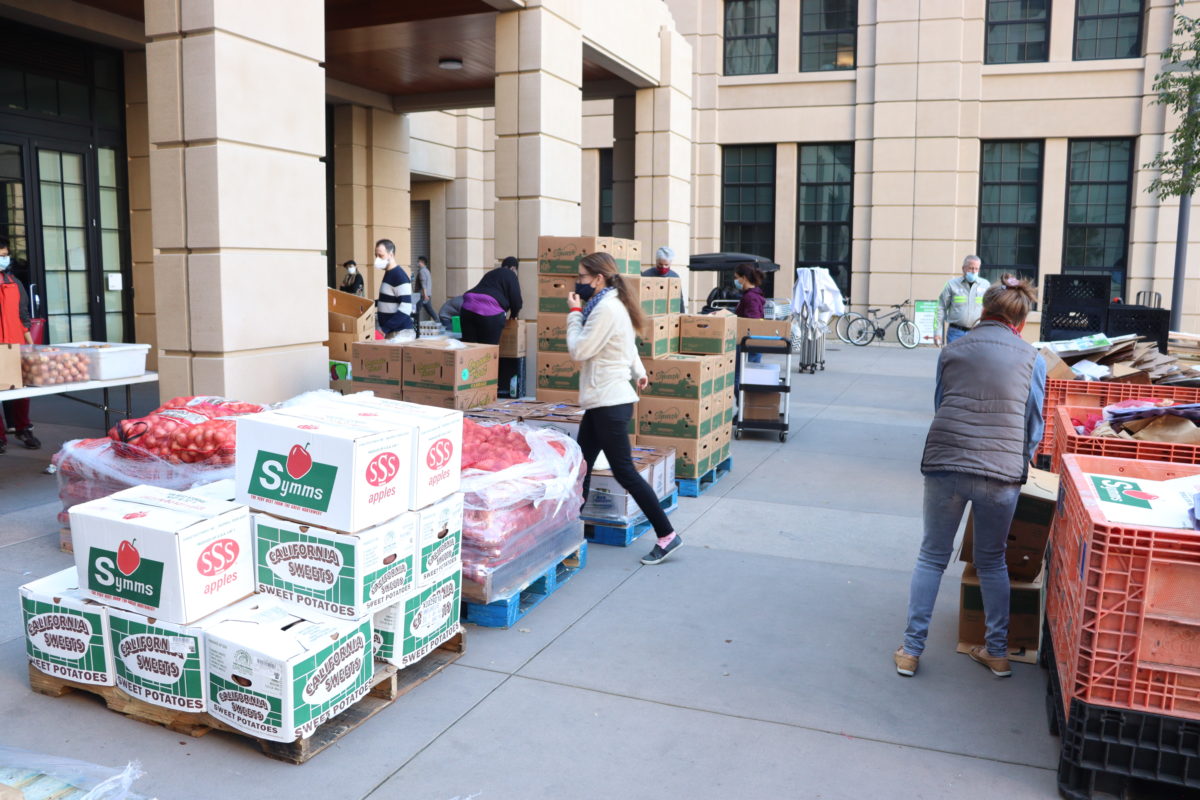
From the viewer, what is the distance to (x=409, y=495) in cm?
441

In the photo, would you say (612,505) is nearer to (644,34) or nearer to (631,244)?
(631,244)

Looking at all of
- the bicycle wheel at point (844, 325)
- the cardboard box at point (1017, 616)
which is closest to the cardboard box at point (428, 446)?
the cardboard box at point (1017, 616)

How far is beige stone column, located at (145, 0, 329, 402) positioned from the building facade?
0.02 meters

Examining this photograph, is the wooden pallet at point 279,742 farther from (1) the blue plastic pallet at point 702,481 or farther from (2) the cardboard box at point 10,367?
→ (1) the blue plastic pallet at point 702,481

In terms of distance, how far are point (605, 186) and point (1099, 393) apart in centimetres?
2063

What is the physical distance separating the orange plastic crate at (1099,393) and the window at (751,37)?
19.4 metres

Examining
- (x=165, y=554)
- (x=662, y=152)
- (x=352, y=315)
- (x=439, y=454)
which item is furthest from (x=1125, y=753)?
(x=662, y=152)

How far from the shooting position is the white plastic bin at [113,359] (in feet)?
25.6

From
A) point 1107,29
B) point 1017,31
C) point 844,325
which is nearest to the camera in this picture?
point 1107,29

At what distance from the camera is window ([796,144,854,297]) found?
23.8m

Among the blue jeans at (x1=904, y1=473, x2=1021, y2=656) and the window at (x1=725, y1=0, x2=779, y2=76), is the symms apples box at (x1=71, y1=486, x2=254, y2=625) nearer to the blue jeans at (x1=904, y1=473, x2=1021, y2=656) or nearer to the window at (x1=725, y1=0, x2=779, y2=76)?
the blue jeans at (x1=904, y1=473, x2=1021, y2=656)

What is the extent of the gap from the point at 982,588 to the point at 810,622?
3.40 ft

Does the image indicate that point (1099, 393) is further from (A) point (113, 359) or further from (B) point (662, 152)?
(B) point (662, 152)

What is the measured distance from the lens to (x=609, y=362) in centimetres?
618
